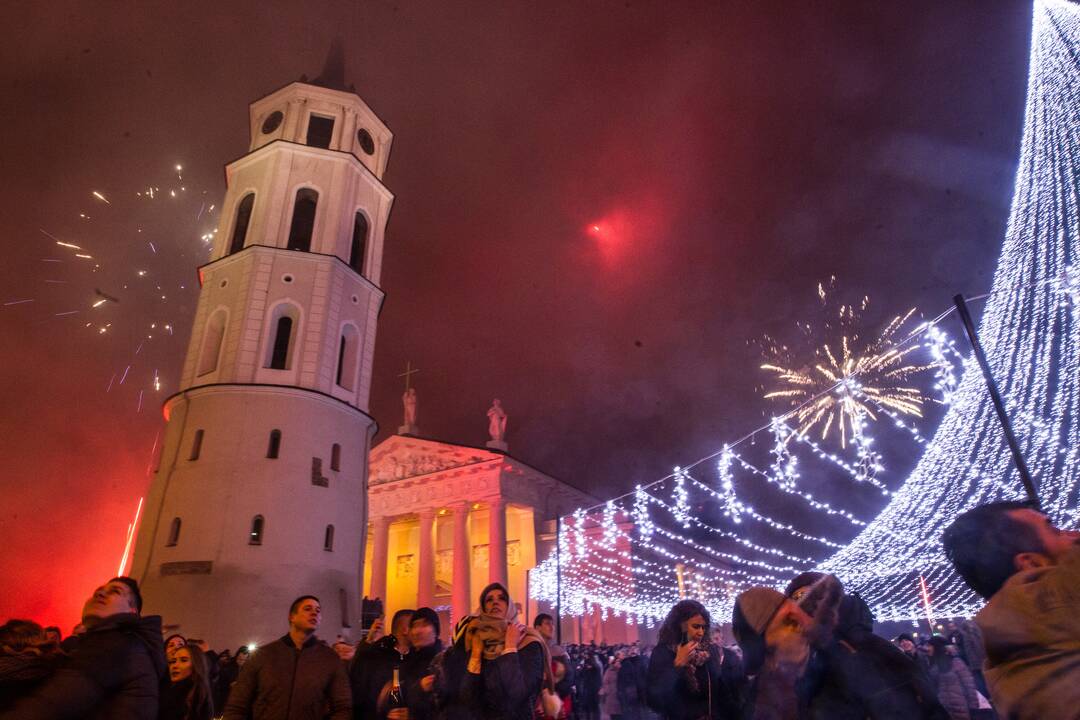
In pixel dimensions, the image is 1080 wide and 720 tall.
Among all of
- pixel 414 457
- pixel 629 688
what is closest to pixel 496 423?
pixel 414 457

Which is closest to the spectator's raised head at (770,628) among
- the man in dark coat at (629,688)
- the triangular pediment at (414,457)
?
the man in dark coat at (629,688)

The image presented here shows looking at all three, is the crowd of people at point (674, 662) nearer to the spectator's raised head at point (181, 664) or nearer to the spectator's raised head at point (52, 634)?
the spectator's raised head at point (181, 664)

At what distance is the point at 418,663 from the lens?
476cm

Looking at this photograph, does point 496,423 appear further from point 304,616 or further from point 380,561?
point 304,616

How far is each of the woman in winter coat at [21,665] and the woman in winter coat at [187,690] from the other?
155 centimetres

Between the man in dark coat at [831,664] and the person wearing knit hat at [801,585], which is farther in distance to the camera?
the person wearing knit hat at [801,585]

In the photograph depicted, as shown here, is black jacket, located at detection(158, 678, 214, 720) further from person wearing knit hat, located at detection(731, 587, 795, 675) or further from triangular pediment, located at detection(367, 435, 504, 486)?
triangular pediment, located at detection(367, 435, 504, 486)

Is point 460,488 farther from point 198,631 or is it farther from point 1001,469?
point 1001,469

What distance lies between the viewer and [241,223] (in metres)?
25.8

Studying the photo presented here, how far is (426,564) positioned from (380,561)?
3417mm

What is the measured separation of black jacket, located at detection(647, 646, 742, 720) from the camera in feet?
14.0

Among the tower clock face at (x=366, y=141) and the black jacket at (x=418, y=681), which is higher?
the tower clock face at (x=366, y=141)

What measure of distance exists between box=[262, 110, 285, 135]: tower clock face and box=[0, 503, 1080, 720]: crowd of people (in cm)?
2581

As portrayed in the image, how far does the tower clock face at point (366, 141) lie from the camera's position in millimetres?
28328
